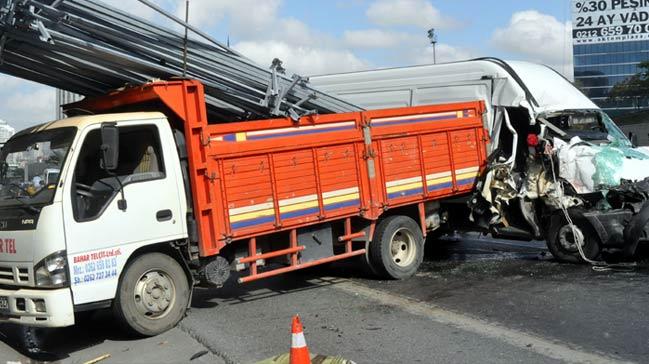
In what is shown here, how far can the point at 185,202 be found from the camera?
665 cm

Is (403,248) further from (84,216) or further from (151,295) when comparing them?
(84,216)

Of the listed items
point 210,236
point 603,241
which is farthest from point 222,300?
point 603,241

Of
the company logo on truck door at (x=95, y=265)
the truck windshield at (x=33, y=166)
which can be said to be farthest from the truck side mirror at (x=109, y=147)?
the company logo on truck door at (x=95, y=265)

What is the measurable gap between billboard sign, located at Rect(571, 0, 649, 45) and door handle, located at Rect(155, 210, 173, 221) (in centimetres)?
8762

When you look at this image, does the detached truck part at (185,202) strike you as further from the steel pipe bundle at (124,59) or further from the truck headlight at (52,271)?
the steel pipe bundle at (124,59)

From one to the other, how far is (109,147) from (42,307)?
62.0 inches

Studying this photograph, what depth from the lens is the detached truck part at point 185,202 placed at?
18.9ft

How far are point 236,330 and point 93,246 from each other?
167 cm

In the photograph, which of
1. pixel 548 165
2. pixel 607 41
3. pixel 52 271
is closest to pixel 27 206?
pixel 52 271

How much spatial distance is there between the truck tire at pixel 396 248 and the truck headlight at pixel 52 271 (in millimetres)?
4153

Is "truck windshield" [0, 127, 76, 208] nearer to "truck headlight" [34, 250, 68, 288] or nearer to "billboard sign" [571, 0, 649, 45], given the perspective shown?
"truck headlight" [34, 250, 68, 288]

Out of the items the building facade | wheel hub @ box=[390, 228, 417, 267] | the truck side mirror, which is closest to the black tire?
wheel hub @ box=[390, 228, 417, 267]

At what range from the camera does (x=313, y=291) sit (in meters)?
8.22

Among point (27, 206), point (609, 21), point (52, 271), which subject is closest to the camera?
point (52, 271)
